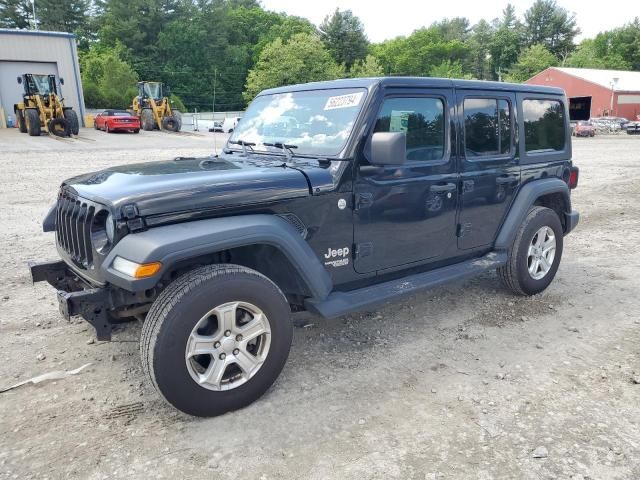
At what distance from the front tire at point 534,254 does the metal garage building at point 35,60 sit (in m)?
32.7

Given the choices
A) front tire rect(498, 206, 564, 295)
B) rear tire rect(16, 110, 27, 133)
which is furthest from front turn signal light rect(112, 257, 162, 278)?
rear tire rect(16, 110, 27, 133)

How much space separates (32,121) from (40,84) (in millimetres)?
2101

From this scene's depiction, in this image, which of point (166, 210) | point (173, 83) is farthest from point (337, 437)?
point (173, 83)

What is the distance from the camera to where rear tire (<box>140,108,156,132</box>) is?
99.6ft

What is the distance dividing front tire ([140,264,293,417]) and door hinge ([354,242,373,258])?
0.75m

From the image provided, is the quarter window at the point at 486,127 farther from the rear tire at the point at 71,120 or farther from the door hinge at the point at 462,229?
the rear tire at the point at 71,120

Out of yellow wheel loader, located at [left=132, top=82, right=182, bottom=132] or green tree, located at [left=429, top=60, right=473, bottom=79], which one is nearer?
yellow wheel loader, located at [left=132, top=82, right=182, bottom=132]

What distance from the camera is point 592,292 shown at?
5.09 meters

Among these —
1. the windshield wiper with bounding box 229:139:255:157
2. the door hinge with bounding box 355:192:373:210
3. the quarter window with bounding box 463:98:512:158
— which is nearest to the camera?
the door hinge with bounding box 355:192:373:210

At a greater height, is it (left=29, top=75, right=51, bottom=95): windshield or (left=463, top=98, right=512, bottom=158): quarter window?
(left=29, top=75, right=51, bottom=95): windshield

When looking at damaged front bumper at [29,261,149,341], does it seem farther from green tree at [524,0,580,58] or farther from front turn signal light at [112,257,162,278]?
green tree at [524,0,580,58]

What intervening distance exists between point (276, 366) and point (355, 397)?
0.56m

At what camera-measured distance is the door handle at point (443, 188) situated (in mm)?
3891

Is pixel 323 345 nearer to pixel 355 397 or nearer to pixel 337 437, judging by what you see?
pixel 355 397
